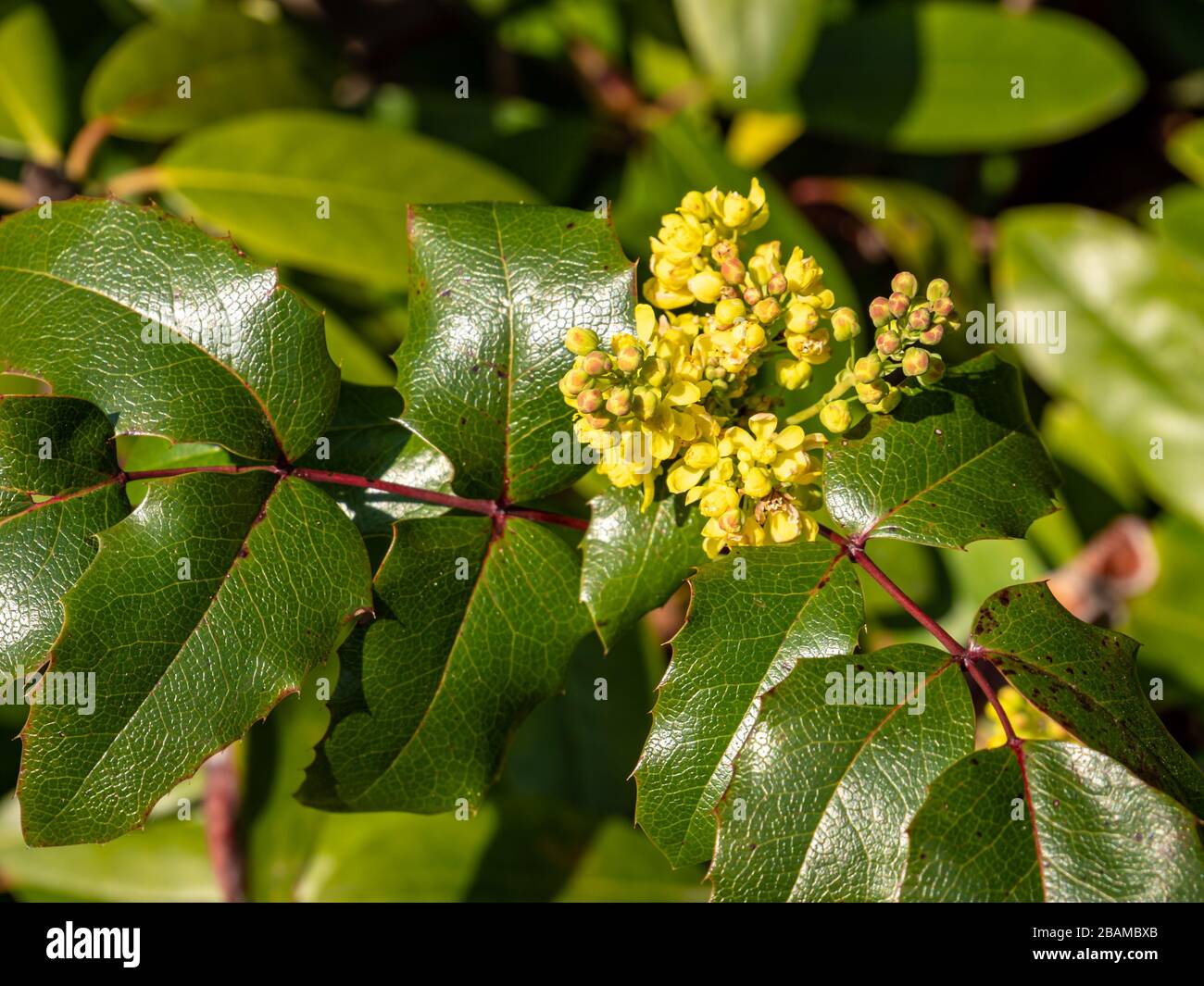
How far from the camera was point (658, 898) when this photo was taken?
94.6 inches

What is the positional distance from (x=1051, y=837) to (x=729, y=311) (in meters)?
0.71

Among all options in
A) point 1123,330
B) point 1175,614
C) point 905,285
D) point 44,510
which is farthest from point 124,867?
point 1123,330

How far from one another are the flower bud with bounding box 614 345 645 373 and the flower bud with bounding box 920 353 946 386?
34 cm

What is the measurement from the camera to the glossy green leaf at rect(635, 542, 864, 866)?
1238 millimetres

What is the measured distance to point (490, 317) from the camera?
132 cm

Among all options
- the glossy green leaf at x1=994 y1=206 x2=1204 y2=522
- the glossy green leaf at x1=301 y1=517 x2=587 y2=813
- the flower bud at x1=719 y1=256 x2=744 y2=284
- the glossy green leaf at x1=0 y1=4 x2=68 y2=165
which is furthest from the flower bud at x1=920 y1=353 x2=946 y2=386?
the glossy green leaf at x1=0 y1=4 x2=68 y2=165

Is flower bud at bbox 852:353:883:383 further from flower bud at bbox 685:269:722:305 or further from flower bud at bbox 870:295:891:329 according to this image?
flower bud at bbox 685:269:722:305

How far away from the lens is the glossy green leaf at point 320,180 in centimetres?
233

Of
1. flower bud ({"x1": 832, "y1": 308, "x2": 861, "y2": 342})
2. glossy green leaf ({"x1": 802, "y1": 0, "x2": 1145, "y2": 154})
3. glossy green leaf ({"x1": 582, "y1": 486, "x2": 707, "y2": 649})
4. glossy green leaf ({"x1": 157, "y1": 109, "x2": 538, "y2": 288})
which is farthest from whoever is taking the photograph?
glossy green leaf ({"x1": 802, "y1": 0, "x2": 1145, "y2": 154})

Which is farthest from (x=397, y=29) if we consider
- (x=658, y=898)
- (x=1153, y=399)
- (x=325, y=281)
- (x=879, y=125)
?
(x=658, y=898)

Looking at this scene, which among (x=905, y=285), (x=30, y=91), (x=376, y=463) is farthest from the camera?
(x=30, y=91)

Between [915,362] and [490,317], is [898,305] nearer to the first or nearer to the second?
[915,362]

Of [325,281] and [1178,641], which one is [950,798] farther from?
[325,281]

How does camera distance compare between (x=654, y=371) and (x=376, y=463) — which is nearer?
(x=654, y=371)
